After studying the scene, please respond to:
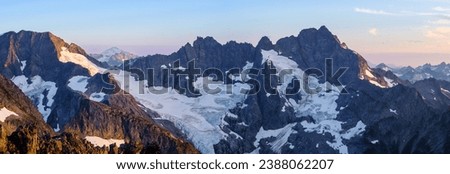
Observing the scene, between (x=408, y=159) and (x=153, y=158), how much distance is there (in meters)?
16.4

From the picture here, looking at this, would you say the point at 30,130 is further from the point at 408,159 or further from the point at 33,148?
the point at 408,159

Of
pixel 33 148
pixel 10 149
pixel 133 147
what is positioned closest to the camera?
pixel 10 149

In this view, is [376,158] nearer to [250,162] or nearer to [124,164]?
[250,162]

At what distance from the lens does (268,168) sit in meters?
39.1

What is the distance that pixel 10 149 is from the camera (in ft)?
357

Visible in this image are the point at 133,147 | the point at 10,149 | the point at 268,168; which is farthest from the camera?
the point at 133,147

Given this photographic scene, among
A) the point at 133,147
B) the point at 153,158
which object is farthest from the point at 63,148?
the point at 153,158

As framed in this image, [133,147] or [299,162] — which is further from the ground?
[299,162]

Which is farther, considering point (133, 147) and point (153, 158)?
point (133, 147)

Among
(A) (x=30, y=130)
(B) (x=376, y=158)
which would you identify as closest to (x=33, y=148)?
(A) (x=30, y=130)

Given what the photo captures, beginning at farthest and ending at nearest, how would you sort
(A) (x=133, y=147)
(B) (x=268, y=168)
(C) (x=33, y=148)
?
(A) (x=133, y=147)
(C) (x=33, y=148)
(B) (x=268, y=168)

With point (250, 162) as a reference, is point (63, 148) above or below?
below

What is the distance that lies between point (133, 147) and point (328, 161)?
107 metres

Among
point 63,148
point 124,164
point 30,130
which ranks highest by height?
point 124,164
